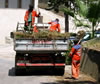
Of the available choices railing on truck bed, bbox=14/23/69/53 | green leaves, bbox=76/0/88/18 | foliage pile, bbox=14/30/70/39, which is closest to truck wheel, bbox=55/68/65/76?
railing on truck bed, bbox=14/23/69/53

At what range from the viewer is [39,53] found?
36.8 ft

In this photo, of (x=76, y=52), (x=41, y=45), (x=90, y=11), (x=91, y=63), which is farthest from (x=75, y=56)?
(x=90, y=11)

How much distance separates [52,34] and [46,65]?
1.29 metres

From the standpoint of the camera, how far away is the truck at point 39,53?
1091 cm

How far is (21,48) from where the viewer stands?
35.7 ft

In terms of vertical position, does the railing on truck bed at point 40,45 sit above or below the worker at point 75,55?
above

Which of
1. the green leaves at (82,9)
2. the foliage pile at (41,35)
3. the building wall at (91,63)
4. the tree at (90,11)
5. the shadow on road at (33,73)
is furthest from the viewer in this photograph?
the green leaves at (82,9)

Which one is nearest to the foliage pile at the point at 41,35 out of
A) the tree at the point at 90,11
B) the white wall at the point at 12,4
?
the tree at the point at 90,11

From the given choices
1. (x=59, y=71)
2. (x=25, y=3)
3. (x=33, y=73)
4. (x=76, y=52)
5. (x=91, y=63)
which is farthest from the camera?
(x=25, y=3)

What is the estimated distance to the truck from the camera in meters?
10.9

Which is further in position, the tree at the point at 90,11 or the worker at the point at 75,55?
the tree at the point at 90,11

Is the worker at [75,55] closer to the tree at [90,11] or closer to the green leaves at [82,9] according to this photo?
the tree at [90,11]

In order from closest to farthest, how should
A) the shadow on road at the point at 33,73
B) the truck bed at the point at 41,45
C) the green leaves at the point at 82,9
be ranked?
the truck bed at the point at 41,45 < the shadow on road at the point at 33,73 < the green leaves at the point at 82,9

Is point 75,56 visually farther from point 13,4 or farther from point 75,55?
point 13,4
